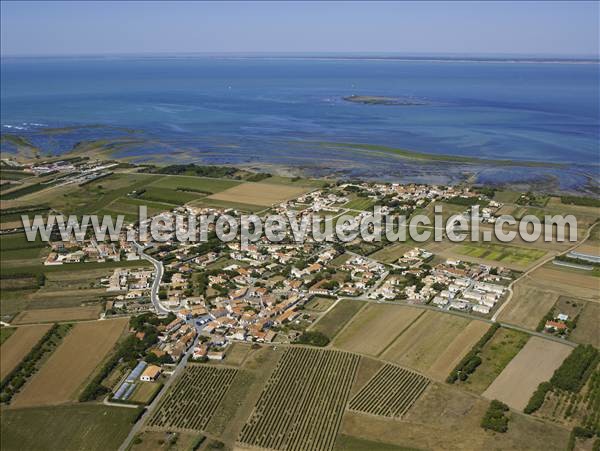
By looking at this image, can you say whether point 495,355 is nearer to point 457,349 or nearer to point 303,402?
point 457,349

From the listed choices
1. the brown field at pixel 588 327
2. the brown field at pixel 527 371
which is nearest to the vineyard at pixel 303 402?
the brown field at pixel 527 371

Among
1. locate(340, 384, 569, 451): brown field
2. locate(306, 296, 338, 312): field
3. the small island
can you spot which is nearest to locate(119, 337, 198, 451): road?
locate(306, 296, 338, 312): field

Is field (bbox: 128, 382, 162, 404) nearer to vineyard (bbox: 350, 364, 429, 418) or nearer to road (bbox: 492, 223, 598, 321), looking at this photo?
vineyard (bbox: 350, 364, 429, 418)

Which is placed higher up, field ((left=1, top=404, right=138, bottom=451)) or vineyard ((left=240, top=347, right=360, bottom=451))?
vineyard ((left=240, top=347, right=360, bottom=451))

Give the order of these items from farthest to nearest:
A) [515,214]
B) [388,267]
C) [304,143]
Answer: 1. [304,143]
2. [515,214]
3. [388,267]

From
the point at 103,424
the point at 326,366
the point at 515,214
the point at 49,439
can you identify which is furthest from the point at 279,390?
the point at 515,214

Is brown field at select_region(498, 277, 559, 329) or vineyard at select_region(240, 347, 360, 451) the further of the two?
brown field at select_region(498, 277, 559, 329)

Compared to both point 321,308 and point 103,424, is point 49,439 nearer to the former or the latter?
point 103,424
